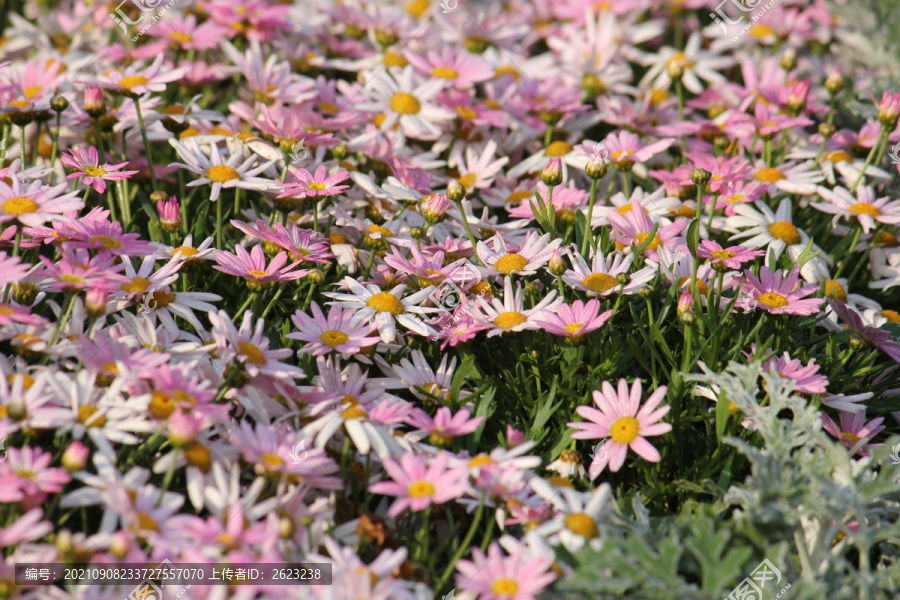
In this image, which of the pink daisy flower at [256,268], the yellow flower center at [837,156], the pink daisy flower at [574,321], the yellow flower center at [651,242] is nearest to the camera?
the pink daisy flower at [574,321]

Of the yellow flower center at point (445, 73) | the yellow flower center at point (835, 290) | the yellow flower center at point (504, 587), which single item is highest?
the yellow flower center at point (445, 73)

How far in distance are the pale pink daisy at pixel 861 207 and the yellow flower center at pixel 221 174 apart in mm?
2055

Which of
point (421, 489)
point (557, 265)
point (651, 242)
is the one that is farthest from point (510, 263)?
point (421, 489)

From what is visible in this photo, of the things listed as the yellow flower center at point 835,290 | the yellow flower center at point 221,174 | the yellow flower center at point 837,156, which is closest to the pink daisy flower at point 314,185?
the yellow flower center at point 221,174

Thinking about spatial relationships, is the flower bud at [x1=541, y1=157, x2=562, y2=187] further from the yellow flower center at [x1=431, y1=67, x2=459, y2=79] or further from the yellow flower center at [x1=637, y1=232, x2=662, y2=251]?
the yellow flower center at [x1=431, y1=67, x2=459, y2=79]

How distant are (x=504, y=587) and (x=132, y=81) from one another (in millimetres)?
2206

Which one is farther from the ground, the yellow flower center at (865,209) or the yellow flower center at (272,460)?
the yellow flower center at (865,209)

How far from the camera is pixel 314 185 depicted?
2.55m

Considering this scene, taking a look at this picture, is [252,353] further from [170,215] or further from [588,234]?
[588,234]

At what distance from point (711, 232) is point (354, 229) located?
129 centimetres

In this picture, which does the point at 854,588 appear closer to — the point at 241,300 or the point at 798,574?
the point at 798,574

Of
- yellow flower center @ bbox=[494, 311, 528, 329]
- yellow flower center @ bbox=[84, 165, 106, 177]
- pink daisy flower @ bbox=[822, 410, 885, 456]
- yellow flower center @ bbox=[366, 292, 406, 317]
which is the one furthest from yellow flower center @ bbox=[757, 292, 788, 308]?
yellow flower center @ bbox=[84, 165, 106, 177]

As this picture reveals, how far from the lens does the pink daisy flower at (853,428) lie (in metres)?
2.25

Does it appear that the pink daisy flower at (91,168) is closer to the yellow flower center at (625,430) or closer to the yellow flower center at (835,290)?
the yellow flower center at (625,430)
